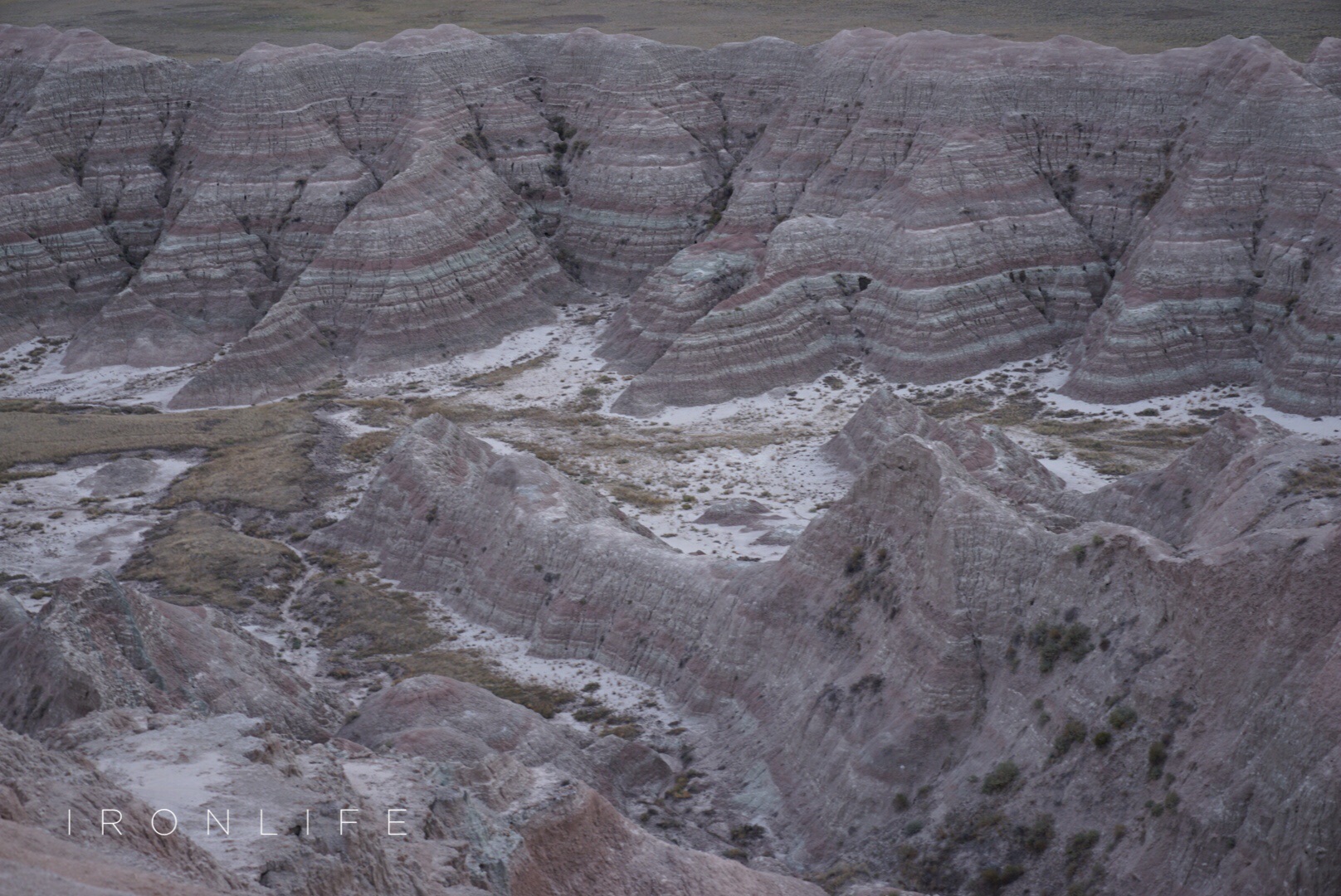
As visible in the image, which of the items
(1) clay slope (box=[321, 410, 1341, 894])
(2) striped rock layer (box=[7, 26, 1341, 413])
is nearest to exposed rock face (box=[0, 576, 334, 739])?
(1) clay slope (box=[321, 410, 1341, 894])

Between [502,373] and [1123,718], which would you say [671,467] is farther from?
[1123,718]

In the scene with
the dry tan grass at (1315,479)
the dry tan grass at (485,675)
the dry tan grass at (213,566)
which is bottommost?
the dry tan grass at (213,566)

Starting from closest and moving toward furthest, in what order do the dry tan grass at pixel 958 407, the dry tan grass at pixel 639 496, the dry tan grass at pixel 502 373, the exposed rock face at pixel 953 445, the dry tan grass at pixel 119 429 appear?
the exposed rock face at pixel 953 445 → the dry tan grass at pixel 639 496 → the dry tan grass at pixel 119 429 → the dry tan grass at pixel 958 407 → the dry tan grass at pixel 502 373

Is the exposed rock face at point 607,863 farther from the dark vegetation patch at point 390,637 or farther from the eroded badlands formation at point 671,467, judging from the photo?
the dark vegetation patch at point 390,637

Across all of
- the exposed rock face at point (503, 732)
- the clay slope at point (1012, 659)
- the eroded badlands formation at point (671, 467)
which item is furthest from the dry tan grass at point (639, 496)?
the exposed rock face at point (503, 732)

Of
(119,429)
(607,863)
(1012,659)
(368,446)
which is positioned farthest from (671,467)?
(607,863)

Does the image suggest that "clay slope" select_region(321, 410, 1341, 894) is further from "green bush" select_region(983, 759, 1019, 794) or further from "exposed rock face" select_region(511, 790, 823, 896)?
"exposed rock face" select_region(511, 790, 823, 896)
